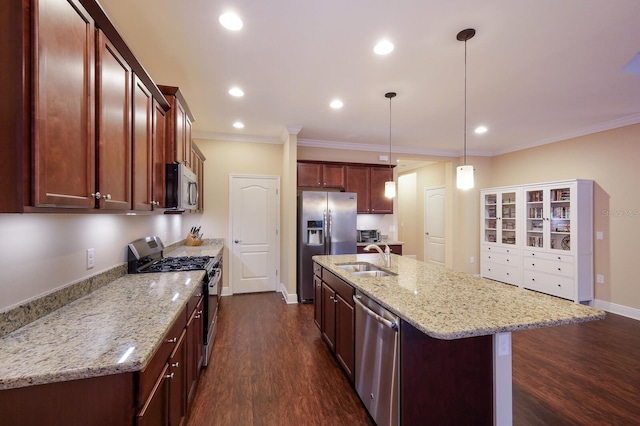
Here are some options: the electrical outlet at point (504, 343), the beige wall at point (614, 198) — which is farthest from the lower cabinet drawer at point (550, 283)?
the electrical outlet at point (504, 343)

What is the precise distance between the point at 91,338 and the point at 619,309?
601 cm

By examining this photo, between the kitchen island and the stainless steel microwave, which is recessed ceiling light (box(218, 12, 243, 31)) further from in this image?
the kitchen island

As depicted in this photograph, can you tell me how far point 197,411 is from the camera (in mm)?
2012

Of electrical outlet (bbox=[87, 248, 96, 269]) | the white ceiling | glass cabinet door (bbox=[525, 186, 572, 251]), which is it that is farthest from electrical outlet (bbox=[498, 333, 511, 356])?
glass cabinet door (bbox=[525, 186, 572, 251])

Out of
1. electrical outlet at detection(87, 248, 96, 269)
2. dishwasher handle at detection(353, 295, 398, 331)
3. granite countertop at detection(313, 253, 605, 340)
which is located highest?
electrical outlet at detection(87, 248, 96, 269)

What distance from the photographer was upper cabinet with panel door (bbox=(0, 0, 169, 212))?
2.96ft

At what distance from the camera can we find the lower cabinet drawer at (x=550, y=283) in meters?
4.25

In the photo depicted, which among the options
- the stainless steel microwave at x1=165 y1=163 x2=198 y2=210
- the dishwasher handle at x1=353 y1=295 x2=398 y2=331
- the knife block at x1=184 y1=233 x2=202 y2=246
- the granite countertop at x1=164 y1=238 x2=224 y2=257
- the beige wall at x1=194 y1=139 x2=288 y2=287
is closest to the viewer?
the dishwasher handle at x1=353 y1=295 x2=398 y2=331

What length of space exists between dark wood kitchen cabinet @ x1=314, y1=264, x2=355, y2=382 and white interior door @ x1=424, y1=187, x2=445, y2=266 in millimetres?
4693

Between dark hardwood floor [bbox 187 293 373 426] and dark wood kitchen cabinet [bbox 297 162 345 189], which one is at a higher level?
dark wood kitchen cabinet [bbox 297 162 345 189]

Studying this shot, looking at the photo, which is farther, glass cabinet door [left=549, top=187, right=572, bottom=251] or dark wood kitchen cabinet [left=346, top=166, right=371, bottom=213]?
dark wood kitchen cabinet [left=346, top=166, right=371, bottom=213]

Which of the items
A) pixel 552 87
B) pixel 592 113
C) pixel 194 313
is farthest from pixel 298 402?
pixel 592 113

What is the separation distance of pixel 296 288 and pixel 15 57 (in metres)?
4.08

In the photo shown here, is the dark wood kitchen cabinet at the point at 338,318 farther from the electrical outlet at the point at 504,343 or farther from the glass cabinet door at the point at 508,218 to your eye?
the glass cabinet door at the point at 508,218
